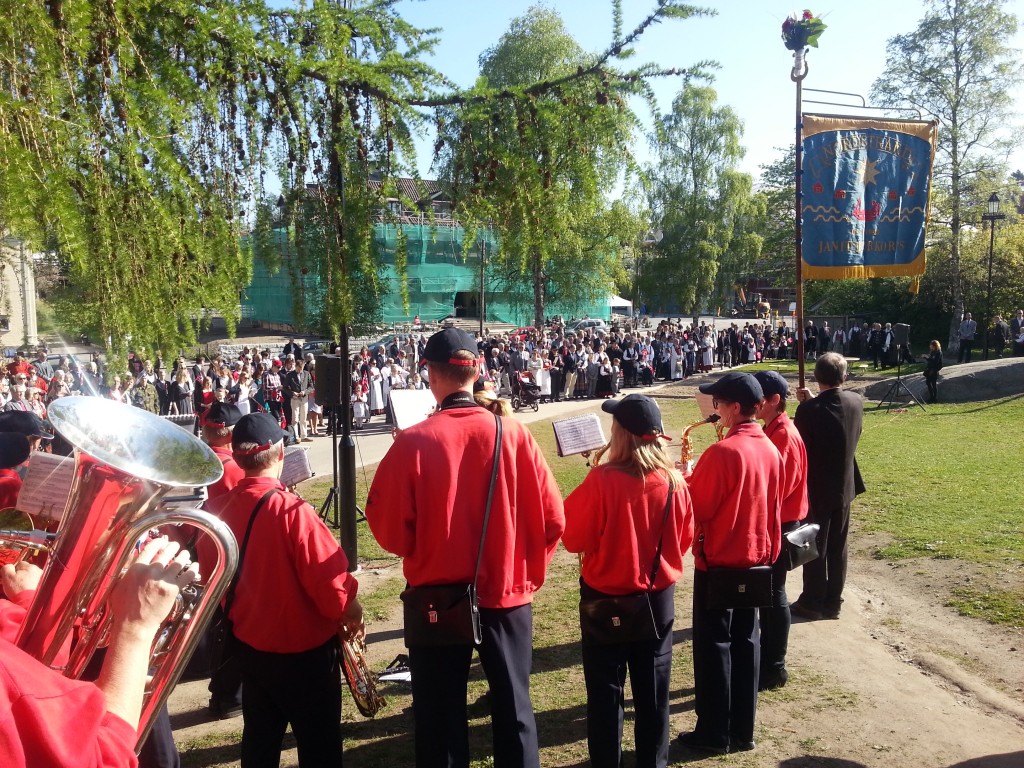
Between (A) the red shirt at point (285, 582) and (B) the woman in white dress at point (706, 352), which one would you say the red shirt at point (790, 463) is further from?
(B) the woman in white dress at point (706, 352)

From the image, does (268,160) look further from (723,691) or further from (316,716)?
(723,691)

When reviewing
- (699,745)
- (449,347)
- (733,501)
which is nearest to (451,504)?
(449,347)

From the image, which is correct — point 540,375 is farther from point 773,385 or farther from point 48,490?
point 48,490

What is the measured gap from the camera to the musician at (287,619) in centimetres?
335

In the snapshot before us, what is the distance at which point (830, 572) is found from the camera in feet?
20.3

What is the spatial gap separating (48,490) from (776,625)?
4.13 metres

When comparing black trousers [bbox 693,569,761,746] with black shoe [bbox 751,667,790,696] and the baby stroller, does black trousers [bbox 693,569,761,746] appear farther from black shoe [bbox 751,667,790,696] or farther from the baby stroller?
the baby stroller

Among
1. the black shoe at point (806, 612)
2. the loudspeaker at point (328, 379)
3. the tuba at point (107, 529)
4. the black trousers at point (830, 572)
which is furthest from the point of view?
the loudspeaker at point (328, 379)

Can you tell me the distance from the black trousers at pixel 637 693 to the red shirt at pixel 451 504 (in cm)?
72

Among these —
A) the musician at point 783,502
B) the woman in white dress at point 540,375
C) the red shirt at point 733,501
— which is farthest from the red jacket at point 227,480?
the woman in white dress at point 540,375

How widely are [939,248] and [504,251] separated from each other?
33.9 m

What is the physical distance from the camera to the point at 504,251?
4.58 metres

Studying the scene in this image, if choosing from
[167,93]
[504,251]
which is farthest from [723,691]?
[167,93]

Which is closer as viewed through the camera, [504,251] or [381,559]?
[504,251]
